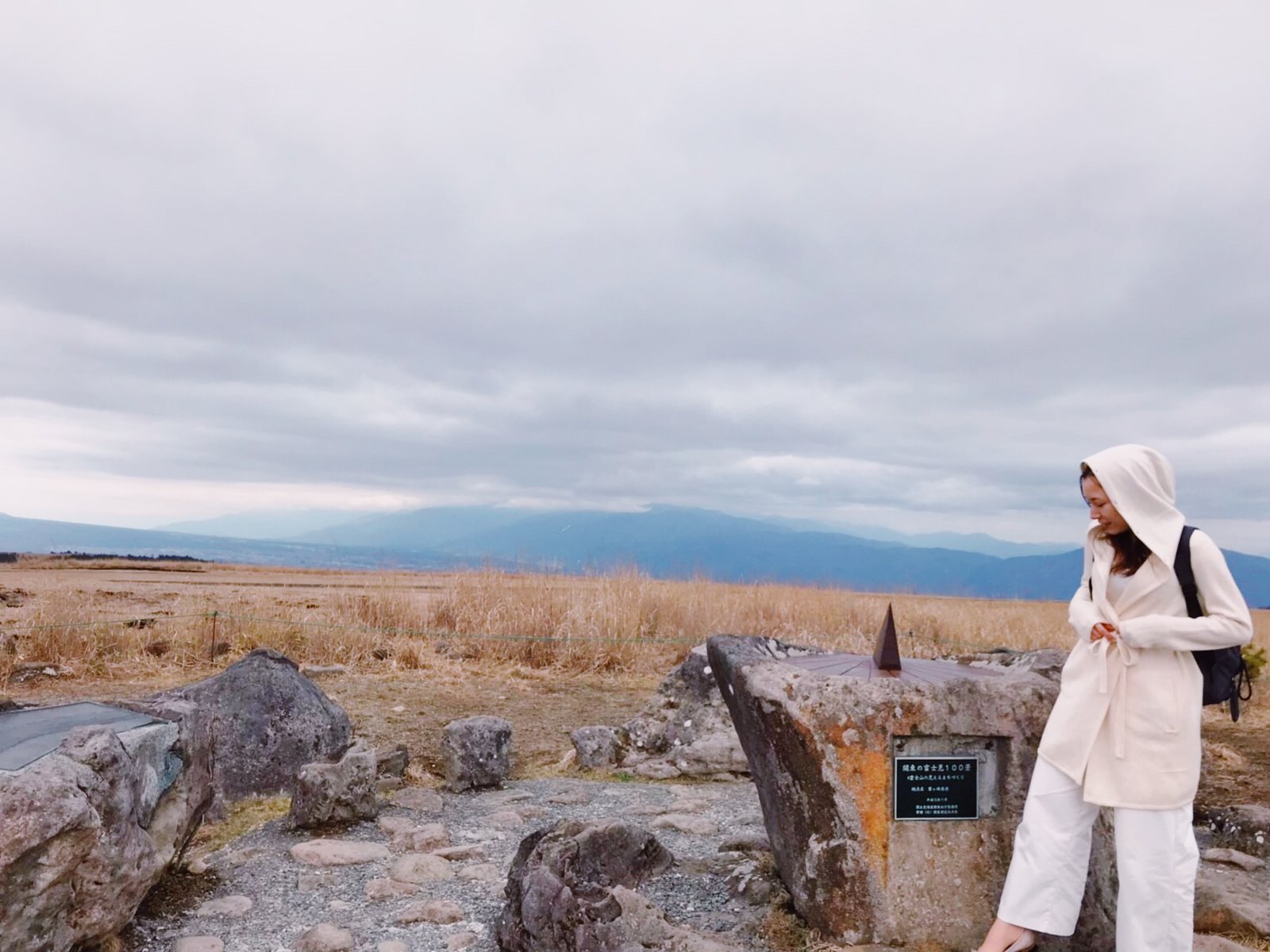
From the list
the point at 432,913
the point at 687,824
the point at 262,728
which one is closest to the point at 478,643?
the point at 262,728

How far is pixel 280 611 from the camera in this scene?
40.2 feet

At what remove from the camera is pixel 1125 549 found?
3.36m

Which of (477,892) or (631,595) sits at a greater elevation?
(631,595)

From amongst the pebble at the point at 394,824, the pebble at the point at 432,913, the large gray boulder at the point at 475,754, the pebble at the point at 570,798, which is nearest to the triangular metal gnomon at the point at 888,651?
the pebble at the point at 432,913

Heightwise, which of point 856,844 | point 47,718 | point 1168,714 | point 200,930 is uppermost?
point 1168,714

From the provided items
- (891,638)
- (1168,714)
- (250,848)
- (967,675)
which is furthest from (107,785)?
(1168,714)

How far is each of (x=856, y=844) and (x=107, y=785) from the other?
9.54ft

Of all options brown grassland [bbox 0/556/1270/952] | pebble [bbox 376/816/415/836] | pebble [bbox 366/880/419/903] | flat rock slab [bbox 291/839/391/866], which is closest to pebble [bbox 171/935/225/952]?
pebble [bbox 366/880/419/903]

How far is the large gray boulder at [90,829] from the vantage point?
3.19 metres

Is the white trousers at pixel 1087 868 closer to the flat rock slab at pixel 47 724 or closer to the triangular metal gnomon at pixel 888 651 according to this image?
the triangular metal gnomon at pixel 888 651

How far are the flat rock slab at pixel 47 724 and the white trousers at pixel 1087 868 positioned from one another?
361cm

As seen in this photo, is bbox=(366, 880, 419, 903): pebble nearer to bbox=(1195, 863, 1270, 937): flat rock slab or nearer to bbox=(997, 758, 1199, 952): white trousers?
bbox=(997, 758, 1199, 952): white trousers

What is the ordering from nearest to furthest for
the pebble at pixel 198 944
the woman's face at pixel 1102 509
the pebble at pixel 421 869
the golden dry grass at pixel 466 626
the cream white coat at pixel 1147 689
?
the cream white coat at pixel 1147 689, the woman's face at pixel 1102 509, the pebble at pixel 198 944, the pebble at pixel 421 869, the golden dry grass at pixel 466 626

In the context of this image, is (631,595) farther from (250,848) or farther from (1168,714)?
(1168,714)
